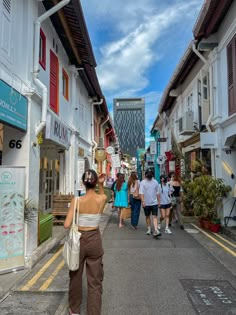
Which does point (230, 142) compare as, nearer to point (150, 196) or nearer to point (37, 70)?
point (150, 196)

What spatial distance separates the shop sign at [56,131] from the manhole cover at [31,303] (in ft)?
11.2

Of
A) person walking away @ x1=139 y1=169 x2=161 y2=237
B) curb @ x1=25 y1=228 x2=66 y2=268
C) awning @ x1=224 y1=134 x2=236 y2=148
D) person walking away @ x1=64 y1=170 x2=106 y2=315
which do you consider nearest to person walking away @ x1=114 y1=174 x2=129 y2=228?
person walking away @ x1=139 y1=169 x2=161 y2=237

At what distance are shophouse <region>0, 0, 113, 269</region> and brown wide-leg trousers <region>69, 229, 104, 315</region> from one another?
2259mm

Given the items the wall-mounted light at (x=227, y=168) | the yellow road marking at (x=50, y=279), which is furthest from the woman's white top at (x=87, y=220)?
the wall-mounted light at (x=227, y=168)

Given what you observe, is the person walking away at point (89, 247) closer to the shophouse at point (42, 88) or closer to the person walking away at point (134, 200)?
the shophouse at point (42, 88)

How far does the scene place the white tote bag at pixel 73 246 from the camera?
10.8ft

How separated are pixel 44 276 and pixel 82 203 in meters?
2.21

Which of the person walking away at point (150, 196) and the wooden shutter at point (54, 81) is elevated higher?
the wooden shutter at point (54, 81)

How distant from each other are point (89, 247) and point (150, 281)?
185cm

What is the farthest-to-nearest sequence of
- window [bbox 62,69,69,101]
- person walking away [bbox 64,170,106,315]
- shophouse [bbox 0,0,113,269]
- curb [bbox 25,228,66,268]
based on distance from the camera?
window [bbox 62,69,69,101] → curb [bbox 25,228,66,268] → shophouse [bbox 0,0,113,269] → person walking away [bbox 64,170,106,315]

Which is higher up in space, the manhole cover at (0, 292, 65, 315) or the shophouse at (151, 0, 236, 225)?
the shophouse at (151, 0, 236, 225)

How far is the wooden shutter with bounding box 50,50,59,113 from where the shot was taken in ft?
27.3

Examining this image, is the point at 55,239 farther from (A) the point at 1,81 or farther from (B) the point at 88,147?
(B) the point at 88,147

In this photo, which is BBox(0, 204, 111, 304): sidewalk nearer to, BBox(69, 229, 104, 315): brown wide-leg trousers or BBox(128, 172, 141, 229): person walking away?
BBox(69, 229, 104, 315): brown wide-leg trousers
